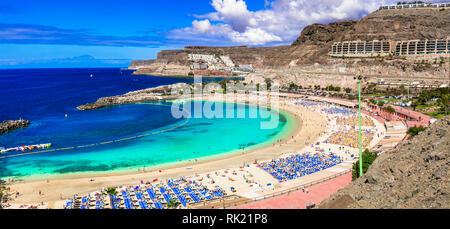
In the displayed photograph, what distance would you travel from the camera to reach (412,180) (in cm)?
1142

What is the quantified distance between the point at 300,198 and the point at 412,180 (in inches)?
427

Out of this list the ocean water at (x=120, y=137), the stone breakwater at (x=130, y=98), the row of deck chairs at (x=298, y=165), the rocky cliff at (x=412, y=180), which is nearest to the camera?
the rocky cliff at (x=412, y=180)

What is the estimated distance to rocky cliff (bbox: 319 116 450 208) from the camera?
32.3 feet

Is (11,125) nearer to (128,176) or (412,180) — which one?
(128,176)

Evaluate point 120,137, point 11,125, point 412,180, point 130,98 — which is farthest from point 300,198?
point 130,98

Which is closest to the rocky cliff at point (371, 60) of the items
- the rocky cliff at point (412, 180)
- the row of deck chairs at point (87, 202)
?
the rocky cliff at point (412, 180)

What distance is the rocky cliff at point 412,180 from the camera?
32.3 ft

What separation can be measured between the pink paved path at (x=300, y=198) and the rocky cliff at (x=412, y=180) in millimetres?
7390

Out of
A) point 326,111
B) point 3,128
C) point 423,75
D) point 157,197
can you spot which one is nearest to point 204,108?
point 326,111

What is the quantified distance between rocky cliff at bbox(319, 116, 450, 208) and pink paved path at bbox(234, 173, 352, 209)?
739 cm

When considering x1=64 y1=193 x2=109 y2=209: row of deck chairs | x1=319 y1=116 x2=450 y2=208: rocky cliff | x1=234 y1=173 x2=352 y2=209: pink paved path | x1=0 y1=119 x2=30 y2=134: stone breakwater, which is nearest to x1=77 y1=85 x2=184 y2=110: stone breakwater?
x1=0 y1=119 x2=30 y2=134: stone breakwater

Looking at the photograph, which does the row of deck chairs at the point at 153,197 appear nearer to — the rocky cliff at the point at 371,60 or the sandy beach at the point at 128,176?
the sandy beach at the point at 128,176

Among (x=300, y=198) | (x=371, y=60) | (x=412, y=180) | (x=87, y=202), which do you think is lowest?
(x=87, y=202)
